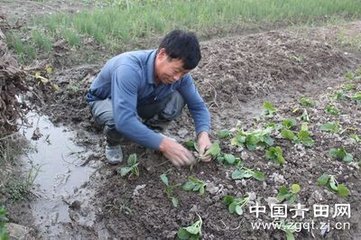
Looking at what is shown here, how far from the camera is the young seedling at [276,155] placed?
3.54 meters

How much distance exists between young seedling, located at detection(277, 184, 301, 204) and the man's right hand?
0.68 meters

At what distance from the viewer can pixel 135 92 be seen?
10.00 ft

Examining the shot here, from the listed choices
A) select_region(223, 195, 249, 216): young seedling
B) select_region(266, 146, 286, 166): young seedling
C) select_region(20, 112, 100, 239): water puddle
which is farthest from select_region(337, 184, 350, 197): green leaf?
select_region(20, 112, 100, 239): water puddle

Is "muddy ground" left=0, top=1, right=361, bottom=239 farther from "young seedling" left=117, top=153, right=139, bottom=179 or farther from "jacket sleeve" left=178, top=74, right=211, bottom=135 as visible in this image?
"jacket sleeve" left=178, top=74, right=211, bottom=135

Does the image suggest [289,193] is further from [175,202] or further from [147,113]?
[147,113]

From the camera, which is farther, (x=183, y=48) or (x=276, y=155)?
(x=276, y=155)

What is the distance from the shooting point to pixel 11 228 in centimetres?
280

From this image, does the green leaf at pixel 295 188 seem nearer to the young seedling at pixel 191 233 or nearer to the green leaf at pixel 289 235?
the green leaf at pixel 289 235

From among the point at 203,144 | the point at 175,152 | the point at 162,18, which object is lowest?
the point at 162,18

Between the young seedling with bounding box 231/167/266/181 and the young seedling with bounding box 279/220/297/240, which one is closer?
the young seedling with bounding box 279/220/297/240

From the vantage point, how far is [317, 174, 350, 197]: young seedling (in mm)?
3331

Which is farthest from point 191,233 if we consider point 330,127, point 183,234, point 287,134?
point 330,127

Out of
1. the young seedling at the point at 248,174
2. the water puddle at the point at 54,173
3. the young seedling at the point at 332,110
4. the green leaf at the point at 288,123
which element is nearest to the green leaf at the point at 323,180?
the young seedling at the point at 248,174

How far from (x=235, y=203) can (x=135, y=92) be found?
1000mm
